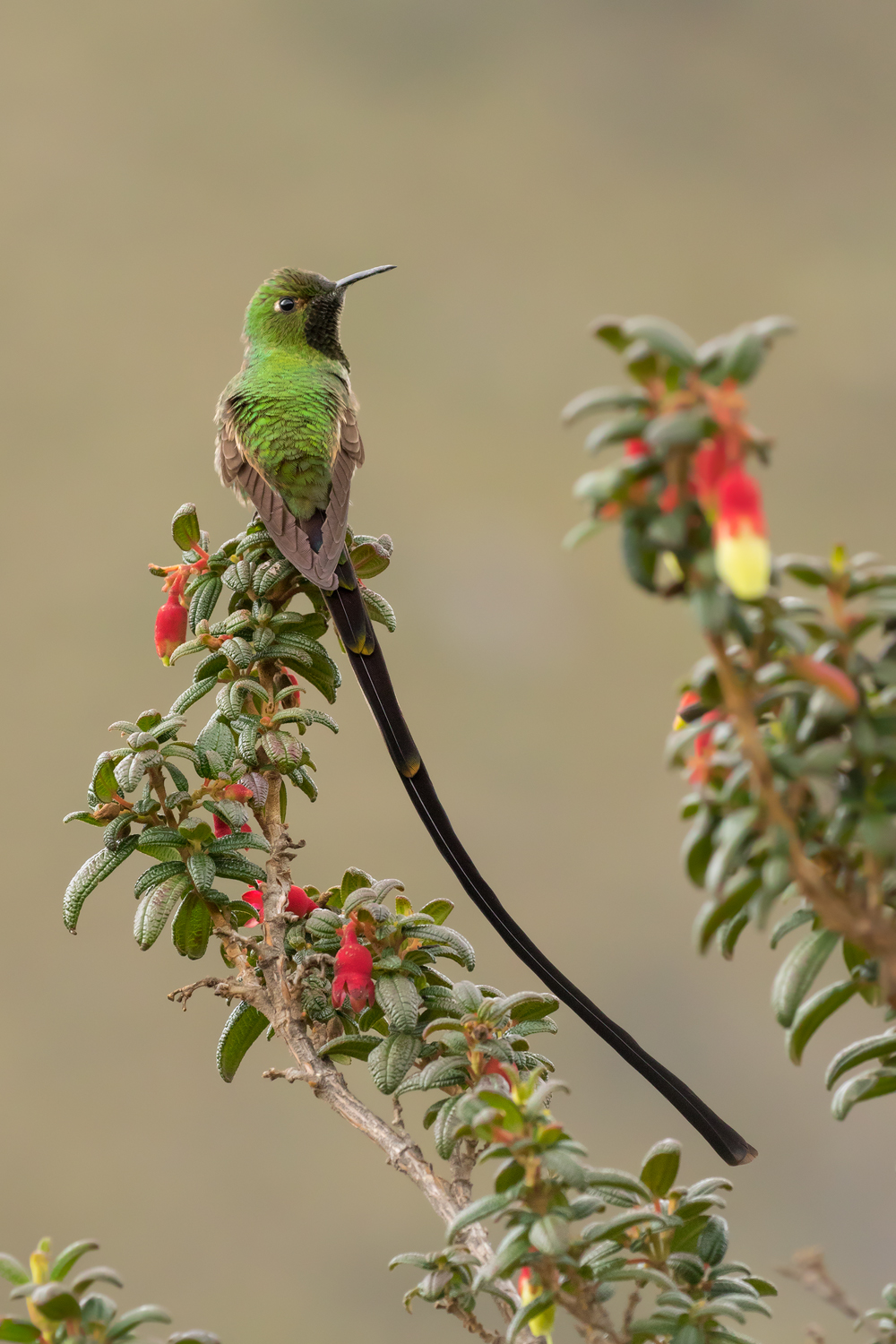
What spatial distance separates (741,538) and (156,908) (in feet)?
1.71

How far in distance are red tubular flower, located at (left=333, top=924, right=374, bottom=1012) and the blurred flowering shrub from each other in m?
0.30

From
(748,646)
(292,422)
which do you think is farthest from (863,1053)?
(292,422)

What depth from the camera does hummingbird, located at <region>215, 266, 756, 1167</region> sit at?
770mm

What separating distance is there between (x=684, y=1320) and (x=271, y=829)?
420 mm

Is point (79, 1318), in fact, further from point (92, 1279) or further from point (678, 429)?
point (678, 429)

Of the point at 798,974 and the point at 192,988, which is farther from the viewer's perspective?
the point at 192,988

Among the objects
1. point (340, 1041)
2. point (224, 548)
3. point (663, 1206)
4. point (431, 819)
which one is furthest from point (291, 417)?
point (663, 1206)

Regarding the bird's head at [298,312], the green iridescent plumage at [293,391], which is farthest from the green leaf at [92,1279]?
the bird's head at [298,312]

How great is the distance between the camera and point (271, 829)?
2.78 ft

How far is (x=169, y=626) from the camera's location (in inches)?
37.7

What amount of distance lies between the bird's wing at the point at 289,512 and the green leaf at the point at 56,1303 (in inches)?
22.5

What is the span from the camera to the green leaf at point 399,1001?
0.69 meters

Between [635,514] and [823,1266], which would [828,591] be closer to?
[635,514]

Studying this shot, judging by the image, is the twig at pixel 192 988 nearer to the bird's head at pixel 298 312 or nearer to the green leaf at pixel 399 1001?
the green leaf at pixel 399 1001
